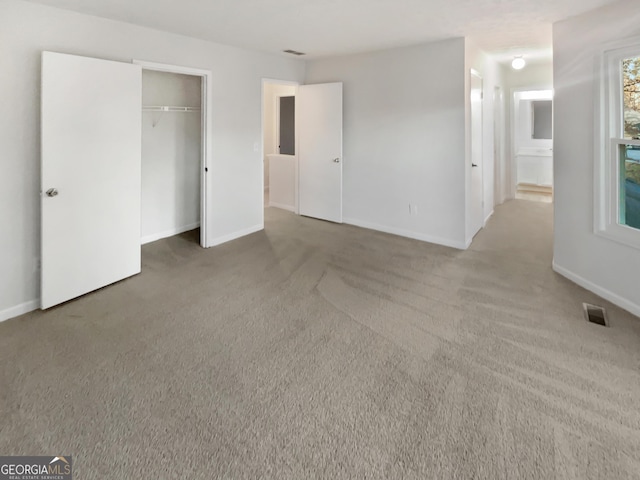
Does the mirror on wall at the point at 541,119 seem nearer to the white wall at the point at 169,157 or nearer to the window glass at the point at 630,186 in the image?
the window glass at the point at 630,186

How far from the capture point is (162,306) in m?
3.08

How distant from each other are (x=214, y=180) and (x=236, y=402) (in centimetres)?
326

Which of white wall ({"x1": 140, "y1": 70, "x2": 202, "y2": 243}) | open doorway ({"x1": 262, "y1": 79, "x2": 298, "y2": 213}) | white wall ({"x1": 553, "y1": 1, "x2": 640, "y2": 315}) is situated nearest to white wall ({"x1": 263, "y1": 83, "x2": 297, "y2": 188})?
open doorway ({"x1": 262, "y1": 79, "x2": 298, "y2": 213})

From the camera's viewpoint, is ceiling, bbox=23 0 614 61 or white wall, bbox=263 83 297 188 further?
white wall, bbox=263 83 297 188

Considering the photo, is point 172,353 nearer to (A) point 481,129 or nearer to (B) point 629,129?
(B) point 629,129

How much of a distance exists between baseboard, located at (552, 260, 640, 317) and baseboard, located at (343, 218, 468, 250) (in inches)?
43.1

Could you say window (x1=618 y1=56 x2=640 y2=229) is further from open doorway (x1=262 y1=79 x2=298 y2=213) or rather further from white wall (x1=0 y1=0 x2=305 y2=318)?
open doorway (x1=262 y1=79 x2=298 y2=213)

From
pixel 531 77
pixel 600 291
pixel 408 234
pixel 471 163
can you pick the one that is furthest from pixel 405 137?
pixel 531 77

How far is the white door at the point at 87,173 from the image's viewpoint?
116 inches

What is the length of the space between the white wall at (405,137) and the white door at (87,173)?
2.93 m

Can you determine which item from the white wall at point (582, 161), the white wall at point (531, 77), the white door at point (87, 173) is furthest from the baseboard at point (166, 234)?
the white wall at point (531, 77)

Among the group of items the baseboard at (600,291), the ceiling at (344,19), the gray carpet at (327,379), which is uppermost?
the ceiling at (344,19)

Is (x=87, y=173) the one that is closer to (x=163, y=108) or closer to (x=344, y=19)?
(x=163, y=108)

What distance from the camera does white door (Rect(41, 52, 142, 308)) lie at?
295cm
